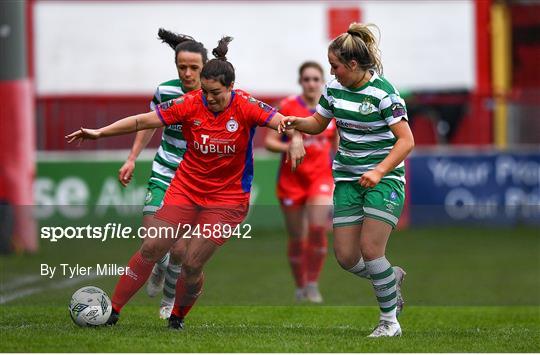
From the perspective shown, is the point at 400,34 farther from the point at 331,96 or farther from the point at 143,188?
the point at 331,96

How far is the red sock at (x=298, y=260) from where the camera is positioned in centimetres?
1162

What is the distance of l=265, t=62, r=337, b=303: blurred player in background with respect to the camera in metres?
11.5

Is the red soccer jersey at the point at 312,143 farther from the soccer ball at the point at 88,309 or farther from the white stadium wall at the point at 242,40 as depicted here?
the white stadium wall at the point at 242,40

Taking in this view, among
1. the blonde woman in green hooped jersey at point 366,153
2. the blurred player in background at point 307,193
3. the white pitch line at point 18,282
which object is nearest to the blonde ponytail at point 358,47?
the blonde woman in green hooped jersey at point 366,153

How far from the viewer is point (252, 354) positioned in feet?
23.4

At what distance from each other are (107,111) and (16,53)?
5444 millimetres

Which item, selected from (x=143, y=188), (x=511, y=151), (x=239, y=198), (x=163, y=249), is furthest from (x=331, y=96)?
(x=511, y=151)

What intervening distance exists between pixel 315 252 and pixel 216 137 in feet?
11.7

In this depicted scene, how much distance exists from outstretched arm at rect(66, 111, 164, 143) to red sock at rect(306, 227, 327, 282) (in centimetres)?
360

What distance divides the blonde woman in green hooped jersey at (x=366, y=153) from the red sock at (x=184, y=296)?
3.31ft

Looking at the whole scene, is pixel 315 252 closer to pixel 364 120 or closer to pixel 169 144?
pixel 169 144

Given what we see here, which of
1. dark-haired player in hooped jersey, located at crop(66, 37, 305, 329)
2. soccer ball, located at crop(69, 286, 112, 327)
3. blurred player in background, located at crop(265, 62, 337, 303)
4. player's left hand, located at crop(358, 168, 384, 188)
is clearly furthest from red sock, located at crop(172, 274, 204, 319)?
blurred player in background, located at crop(265, 62, 337, 303)

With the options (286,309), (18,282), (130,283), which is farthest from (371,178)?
(18,282)

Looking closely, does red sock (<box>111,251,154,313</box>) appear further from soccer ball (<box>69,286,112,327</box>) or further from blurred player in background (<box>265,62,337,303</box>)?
blurred player in background (<box>265,62,337,303</box>)
